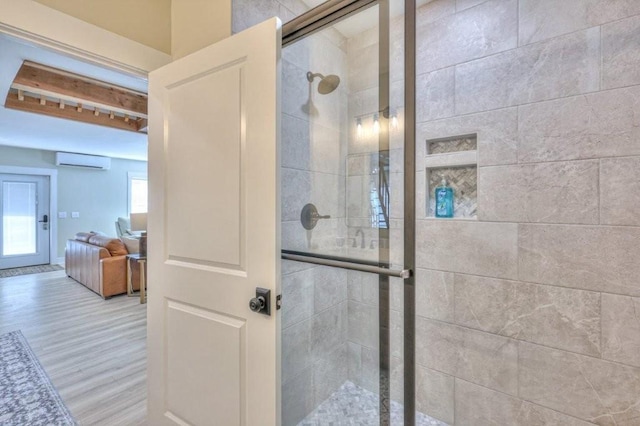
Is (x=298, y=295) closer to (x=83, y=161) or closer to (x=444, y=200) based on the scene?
(x=444, y=200)

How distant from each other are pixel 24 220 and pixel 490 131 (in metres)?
8.42

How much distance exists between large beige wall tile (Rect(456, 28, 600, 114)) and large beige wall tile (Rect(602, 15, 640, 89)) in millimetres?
28

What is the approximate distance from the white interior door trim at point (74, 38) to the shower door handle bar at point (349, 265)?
127cm

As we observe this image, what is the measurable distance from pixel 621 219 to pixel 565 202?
0.21m

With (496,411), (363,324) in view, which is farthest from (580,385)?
(363,324)

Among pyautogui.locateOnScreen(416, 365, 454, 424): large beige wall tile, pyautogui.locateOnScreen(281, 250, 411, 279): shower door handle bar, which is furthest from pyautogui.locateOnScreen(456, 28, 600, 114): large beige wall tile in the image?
pyautogui.locateOnScreen(416, 365, 454, 424): large beige wall tile

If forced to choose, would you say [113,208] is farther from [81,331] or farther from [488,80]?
[488,80]

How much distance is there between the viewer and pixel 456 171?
6.31 feet

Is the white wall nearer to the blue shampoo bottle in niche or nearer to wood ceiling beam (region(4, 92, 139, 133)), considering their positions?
wood ceiling beam (region(4, 92, 139, 133))

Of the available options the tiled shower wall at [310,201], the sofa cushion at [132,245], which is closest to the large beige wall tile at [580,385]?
the tiled shower wall at [310,201]

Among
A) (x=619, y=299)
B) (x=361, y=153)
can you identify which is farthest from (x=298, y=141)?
(x=619, y=299)

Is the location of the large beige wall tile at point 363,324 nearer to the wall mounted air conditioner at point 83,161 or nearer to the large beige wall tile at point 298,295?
the large beige wall tile at point 298,295

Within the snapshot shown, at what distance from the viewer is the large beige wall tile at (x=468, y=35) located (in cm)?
168

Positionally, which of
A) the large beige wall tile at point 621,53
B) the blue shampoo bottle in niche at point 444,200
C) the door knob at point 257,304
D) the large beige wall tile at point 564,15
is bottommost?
the door knob at point 257,304
